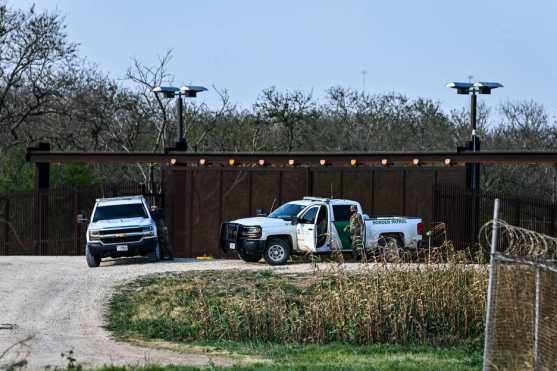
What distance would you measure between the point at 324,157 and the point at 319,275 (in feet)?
42.4

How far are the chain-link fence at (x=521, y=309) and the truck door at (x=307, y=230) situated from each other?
1735 centimetres

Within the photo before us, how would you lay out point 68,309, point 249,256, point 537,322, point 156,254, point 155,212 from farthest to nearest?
point 155,212, point 156,254, point 249,256, point 68,309, point 537,322

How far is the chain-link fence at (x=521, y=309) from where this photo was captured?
41.5 ft

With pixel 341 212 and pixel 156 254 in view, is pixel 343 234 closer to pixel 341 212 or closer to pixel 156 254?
pixel 341 212

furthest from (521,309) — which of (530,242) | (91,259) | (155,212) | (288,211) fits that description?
(155,212)

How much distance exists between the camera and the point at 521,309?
562 inches

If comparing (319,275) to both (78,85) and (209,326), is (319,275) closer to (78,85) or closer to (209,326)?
(209,326)

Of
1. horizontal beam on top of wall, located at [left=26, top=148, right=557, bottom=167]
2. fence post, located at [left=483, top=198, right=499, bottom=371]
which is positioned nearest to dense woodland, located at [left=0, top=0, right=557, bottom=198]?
horizontal beam on top of wall, located at [left=26, top=148, right=557, bottom=167]

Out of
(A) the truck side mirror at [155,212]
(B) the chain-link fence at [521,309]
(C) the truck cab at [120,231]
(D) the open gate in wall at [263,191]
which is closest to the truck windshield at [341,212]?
(C) the truck cab at [120,231]

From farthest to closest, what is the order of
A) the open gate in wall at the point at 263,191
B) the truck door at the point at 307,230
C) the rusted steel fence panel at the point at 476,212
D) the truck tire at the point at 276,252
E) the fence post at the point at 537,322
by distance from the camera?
the open gate in wall at the point at 263,191, the rusted steel fence panel at the point at 476,212, the truck tire at the point at 276,252, the truck door at the point at 307,230, the fence post at the point at 537,322

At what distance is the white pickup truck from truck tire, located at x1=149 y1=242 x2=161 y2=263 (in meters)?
2.40

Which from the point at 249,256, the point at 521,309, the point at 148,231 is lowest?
the point at 249,256

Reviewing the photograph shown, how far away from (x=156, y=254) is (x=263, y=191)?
689cm

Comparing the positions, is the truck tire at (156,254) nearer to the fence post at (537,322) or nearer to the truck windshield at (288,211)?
the truck windshield at (288,211)
